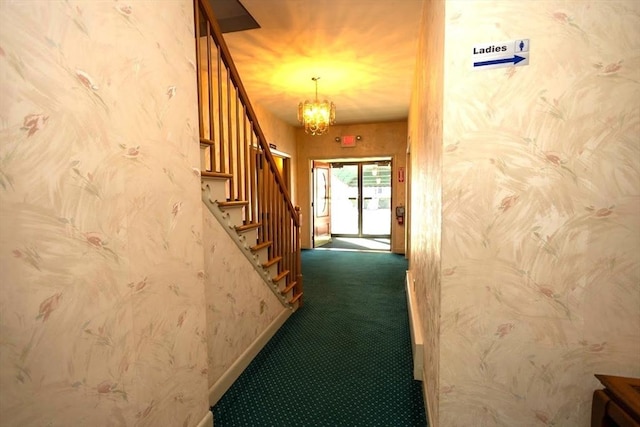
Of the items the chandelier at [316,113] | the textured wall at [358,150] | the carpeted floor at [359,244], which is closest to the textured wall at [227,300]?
the chandelier at [316,113]

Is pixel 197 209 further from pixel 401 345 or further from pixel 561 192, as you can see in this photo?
pixel 401 345

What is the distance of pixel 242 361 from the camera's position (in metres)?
2.22

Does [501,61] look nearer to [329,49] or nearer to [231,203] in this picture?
[231,203]

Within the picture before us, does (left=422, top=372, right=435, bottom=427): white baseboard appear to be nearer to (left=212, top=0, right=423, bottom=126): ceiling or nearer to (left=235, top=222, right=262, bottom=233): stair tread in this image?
(left=235, top=222, right=262, bottom=233): stair tread

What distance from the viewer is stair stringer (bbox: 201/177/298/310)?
184cm

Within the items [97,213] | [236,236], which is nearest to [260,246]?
[236,236]

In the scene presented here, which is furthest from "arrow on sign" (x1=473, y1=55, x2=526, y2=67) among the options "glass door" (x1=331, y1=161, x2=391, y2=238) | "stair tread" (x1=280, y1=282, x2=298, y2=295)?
"glass door" (x1=331, y1=161, x2=391, y2=238)

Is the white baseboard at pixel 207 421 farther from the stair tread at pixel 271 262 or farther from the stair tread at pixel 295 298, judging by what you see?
the stair tread at pixel 295 298

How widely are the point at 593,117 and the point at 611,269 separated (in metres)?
0.57

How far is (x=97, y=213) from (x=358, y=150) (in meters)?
5.82

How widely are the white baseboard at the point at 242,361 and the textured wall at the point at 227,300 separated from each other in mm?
28

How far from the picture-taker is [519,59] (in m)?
1.17

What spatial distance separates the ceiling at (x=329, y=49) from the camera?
7.80 feet

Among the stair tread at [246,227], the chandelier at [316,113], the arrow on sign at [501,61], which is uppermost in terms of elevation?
the chandelier at [316,113]
